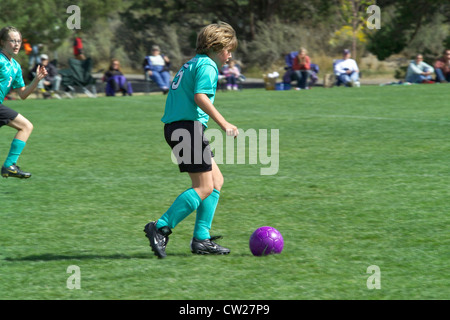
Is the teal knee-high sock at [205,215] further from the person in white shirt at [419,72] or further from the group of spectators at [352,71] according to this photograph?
the person in white shirt at [419,72]

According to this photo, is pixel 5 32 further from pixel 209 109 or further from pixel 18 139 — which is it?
pixel 209 109

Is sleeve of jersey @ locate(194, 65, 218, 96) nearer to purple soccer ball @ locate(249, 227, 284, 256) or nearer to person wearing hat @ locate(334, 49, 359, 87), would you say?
purple soccer ball @ locate(249, 227, 284, 256)

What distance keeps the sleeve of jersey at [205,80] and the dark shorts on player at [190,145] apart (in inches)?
10.7

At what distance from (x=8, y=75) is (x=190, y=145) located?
15.0 feet

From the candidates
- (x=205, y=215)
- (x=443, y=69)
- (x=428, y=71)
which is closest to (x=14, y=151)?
(x=205, y=215)

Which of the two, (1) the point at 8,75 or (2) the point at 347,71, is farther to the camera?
(2) the point at 347,71

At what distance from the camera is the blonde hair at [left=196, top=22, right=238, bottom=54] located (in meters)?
5.51

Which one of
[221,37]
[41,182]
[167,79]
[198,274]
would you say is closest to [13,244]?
[198,274]

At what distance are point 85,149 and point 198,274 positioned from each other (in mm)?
7711

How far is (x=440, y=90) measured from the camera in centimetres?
2386

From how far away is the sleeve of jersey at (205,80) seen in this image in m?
5.36

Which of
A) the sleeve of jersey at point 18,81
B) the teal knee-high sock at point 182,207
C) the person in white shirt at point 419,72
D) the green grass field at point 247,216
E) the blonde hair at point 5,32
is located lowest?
the green grass field at point 247,216

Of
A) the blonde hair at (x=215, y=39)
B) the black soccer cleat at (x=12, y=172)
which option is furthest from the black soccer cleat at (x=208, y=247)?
the black soccer cleat at (x=12, y=172)

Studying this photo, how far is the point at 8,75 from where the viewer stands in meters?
9.20
